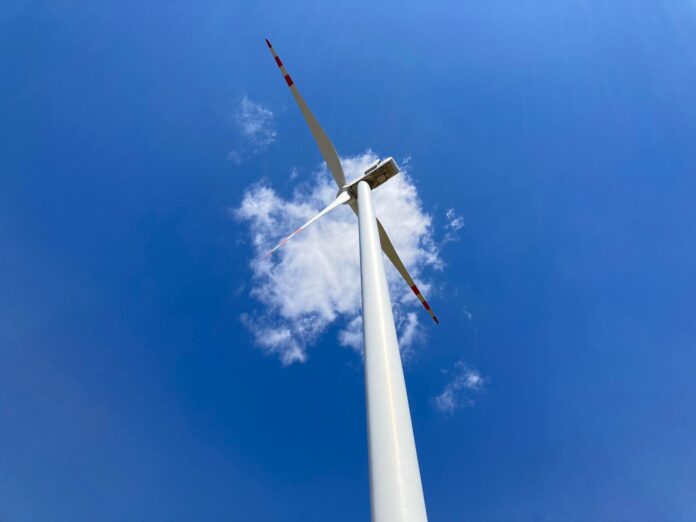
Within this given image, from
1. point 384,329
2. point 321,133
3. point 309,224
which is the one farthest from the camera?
point 321,133

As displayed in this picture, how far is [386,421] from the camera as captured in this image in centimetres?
915

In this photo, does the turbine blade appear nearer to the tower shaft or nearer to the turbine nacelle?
the turbine nacelle

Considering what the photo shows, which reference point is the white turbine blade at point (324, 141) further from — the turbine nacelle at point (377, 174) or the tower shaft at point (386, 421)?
the tower shaft at point (386, 421)

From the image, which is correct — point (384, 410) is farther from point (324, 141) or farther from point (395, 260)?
point (324, 141)

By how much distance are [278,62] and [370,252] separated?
15.8 m

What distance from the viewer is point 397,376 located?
10.2m

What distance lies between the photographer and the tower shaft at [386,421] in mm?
7844

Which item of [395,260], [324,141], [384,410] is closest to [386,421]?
[384,410]

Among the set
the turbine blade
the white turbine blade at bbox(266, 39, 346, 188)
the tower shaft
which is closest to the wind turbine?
the tower shaft

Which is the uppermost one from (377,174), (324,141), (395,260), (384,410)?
(324,141)

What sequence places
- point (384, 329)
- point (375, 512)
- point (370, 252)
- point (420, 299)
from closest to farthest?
point (375, 512) → point (384, 329) → point (370, 252) → point (420, 299)

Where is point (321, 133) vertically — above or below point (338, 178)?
above

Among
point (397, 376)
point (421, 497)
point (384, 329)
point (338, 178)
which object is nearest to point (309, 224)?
point (338, 178)

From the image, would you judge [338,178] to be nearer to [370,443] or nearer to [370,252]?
[370,252]
